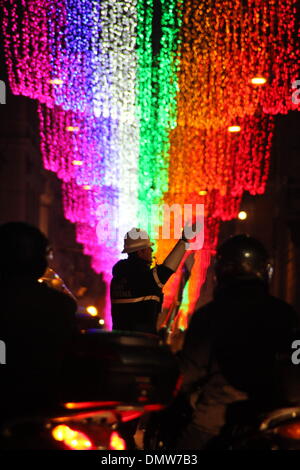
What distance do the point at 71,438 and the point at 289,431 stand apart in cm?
109

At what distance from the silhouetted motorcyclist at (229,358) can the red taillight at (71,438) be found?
1.07 m

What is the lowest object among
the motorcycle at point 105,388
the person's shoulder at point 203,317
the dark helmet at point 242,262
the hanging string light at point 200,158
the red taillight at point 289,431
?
the red taillight at point 289,431

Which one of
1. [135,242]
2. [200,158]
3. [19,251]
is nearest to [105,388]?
[19,251]

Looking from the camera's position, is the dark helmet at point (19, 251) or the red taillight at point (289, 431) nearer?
the red taillight at point (289, 431)

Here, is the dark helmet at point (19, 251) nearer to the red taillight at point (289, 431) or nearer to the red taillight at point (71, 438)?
the red taillight at point (71, 438)

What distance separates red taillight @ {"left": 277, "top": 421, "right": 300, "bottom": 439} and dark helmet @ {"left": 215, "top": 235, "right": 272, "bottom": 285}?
1077 millimetres

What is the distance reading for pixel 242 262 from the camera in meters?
5.73

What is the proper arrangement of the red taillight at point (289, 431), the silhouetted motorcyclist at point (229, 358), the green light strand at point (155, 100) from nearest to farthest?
the red taillight at point (289, 431) → the silhouetted motorcyclist at point (229, 358) → the green light strand at point (155, 100)

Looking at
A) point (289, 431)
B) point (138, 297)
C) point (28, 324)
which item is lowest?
point (289, 431)

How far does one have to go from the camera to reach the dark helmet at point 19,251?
5410mm

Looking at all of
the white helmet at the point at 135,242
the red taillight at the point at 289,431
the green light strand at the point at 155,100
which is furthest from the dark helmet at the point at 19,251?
the green light strand at the point at 155,100

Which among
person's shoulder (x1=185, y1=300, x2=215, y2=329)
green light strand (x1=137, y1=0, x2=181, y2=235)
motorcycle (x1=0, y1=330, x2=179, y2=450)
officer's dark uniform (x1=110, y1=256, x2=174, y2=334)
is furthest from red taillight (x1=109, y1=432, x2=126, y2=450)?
green light strand (x1=137, y1=0, x2=181, y2=235)

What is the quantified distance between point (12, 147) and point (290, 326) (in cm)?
4520

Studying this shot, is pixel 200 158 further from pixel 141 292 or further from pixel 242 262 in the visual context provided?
pixel 242 262
